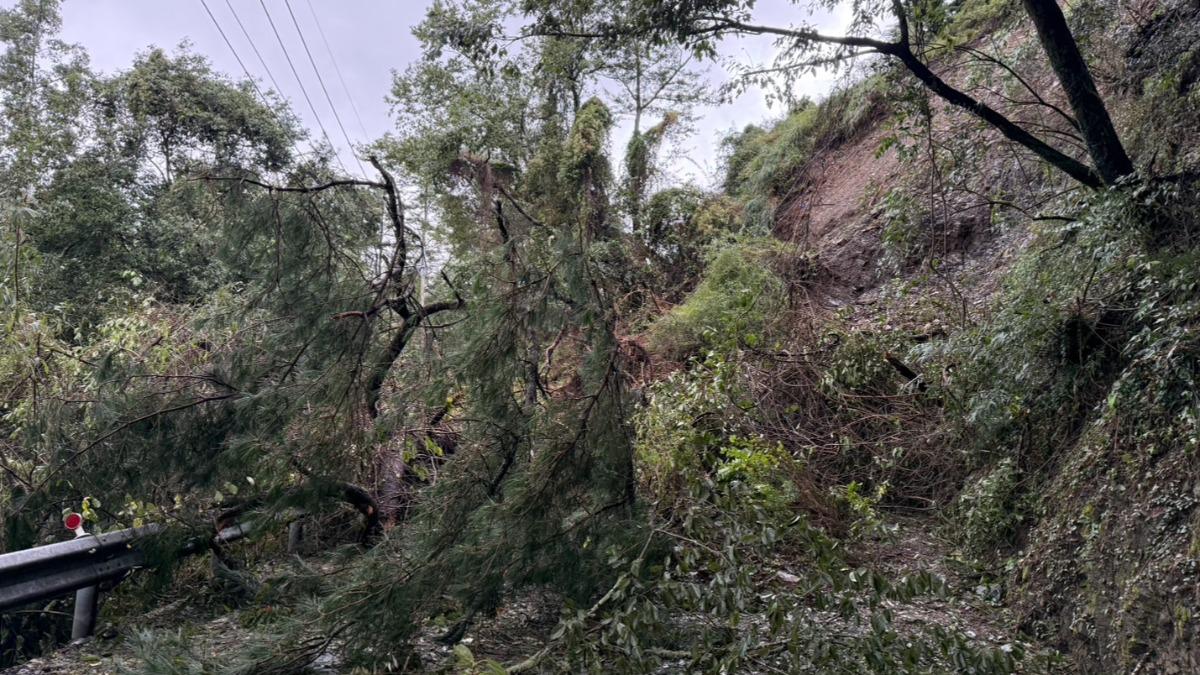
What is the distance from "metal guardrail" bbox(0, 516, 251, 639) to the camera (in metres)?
3.07

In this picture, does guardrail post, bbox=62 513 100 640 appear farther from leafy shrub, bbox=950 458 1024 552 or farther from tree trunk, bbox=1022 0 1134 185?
tree trunk, bbox=1022 0 1134 185

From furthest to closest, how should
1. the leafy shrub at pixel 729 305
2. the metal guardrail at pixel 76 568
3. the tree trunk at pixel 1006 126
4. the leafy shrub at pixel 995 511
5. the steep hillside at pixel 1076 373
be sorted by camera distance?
the leafy shrub at pixel 729 305 → the tree trunk at pixel 1006 126 → the leafy shrub at pixel 995 511 → the steep hillside at pixel 1076 373 → the metal guardrail at pixel 76 568

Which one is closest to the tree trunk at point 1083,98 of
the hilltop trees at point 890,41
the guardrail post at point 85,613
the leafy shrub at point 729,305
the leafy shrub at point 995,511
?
the hilltop trees at point 890,41

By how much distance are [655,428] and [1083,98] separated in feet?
12.1

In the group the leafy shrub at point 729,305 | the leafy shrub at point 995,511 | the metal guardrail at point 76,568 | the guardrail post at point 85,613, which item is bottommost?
the leafy shrub at point 995,511

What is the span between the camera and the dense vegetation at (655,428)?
3.18 meters

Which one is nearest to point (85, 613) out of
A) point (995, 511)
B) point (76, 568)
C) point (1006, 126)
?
point (76, 568)

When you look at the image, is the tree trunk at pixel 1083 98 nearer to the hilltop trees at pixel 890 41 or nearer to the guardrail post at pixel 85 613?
the hilltop trees at pixel 890 41

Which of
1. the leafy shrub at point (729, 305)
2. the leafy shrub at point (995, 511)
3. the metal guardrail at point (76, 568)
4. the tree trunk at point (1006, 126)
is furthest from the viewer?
the leafy shrub at point (729, 305)

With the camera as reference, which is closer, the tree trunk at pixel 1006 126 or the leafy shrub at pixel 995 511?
the leafy shrub at pixel 995 511

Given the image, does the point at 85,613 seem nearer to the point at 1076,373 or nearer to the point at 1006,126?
the point at 1076,373

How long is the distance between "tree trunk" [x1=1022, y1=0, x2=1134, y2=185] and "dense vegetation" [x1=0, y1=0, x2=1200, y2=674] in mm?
19

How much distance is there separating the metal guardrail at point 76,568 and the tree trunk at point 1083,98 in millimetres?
5898

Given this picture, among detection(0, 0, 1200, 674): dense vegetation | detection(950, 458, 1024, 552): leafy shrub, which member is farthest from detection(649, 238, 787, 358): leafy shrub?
detection(950, 458, 1024, 552): leafy shrub
